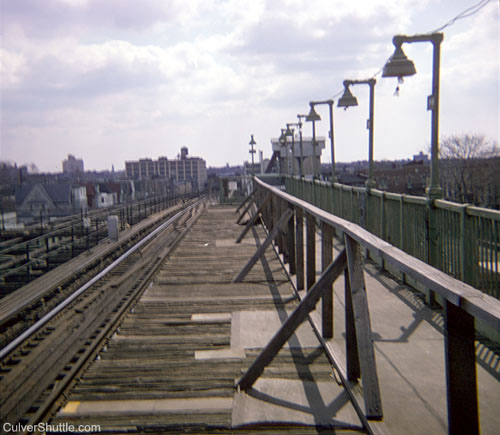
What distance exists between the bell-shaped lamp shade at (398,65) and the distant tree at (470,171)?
51496mm

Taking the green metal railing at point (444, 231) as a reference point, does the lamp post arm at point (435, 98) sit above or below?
above

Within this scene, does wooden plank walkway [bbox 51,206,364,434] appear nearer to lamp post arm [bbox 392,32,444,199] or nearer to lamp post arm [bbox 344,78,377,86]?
lamp post arm [bbox 392,32,444,199]

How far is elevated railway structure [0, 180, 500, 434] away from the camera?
10.5ft

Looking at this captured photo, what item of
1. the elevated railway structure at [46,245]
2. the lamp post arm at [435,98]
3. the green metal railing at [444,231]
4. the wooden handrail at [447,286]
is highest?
the lamp post arm at [435,98]

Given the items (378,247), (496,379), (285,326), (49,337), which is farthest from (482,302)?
(49,337)

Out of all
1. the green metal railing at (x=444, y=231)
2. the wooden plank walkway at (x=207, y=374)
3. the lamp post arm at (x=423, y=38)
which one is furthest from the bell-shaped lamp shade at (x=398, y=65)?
the wooden plank walkway at (x=207, y=374)

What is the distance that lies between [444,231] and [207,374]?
144 inches

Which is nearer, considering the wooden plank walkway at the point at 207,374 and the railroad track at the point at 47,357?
the wooden plank walkway at the point at 207,374

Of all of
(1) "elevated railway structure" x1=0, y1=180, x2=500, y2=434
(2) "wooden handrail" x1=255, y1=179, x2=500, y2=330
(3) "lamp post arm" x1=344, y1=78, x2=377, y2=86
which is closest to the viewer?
(2) "wooden handrail" x1=255, y1=179, x2=500, y2=330

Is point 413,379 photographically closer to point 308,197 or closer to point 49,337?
point 49,337

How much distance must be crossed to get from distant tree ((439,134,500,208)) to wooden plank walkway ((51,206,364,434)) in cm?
5514

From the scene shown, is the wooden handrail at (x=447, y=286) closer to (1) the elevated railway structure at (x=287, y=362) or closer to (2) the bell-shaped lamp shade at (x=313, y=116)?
(1) the elevated railway structure at (x=287, y=362)

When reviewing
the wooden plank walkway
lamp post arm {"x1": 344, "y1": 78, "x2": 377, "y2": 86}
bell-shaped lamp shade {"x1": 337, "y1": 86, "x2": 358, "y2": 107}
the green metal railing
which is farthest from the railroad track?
bell-shaped lamp shade {"x1": 337, "y1": 86, "x2": 358, "y2": 107}

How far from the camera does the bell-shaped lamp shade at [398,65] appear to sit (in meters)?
8.44
